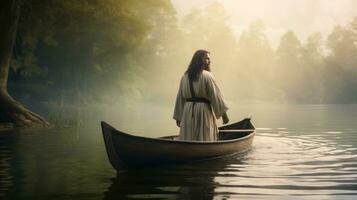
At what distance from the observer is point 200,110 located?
11172mm

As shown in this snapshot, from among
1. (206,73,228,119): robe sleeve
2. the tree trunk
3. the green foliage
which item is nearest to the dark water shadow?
(206,73,228,119): robe sleeve

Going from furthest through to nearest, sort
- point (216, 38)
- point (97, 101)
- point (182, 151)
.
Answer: point (216, 38) → point (97, 101) → point (182, 151)

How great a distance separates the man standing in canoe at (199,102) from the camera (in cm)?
1073

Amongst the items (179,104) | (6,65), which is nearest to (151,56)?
(6,65)

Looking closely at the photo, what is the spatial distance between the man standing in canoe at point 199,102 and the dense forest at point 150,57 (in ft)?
48.8

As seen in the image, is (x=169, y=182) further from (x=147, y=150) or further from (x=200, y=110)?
(x=200, y=110)

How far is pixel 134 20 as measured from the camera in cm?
3938

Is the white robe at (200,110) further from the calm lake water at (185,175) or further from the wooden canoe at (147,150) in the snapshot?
the calm lake water at (185,175)

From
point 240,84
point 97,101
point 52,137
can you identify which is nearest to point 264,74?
point 240,84

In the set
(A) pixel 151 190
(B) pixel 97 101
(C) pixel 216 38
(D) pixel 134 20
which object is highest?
(C) pixel 216 38

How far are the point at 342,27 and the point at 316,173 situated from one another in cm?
8070

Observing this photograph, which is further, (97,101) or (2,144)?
(97,101)

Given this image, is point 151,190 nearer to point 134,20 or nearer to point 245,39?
point 134,20

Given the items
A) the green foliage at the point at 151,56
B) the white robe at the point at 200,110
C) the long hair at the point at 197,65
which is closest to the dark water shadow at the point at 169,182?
the white robe at the point at 200,110
